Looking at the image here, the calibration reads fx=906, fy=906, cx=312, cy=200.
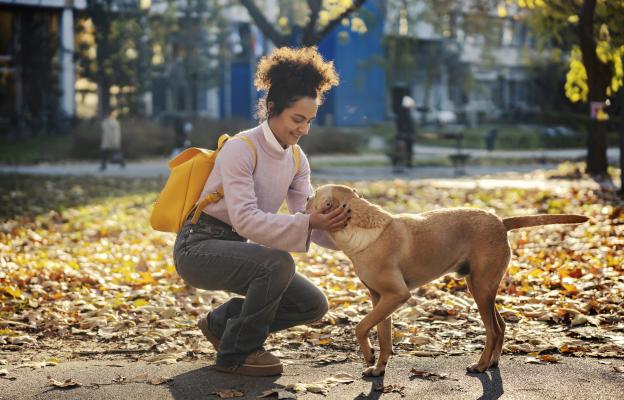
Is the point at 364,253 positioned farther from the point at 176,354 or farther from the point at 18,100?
the point at 18,100

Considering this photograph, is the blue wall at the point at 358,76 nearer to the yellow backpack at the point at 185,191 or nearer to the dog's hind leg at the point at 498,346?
the yellow backpack at the point at 185,191

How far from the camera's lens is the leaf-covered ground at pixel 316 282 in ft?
19.6

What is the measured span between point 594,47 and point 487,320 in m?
12.9

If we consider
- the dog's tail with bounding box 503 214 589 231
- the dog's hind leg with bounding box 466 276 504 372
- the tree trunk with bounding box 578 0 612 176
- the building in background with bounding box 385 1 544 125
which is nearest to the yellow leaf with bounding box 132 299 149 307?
the dog's hind leg with bounding box 466 276 504 372

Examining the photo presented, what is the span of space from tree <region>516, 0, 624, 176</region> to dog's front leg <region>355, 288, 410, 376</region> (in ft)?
41.0

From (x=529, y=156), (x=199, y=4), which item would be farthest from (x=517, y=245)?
(x=199, y=4)

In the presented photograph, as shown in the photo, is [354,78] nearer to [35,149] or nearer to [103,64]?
[103,64]

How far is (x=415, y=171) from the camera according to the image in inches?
928

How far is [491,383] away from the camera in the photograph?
16.2 ft

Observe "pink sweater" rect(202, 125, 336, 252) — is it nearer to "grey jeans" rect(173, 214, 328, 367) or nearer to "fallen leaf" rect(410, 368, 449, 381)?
"grey jeans" rect(173, 214, 328, 367)

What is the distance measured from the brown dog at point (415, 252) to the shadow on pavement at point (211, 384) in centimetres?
60

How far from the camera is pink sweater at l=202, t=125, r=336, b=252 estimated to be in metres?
4.89

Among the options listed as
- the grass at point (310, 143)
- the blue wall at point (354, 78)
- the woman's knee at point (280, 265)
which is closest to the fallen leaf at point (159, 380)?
the woman's knee at point (280, 265)

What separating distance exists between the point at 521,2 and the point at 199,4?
2960cm
